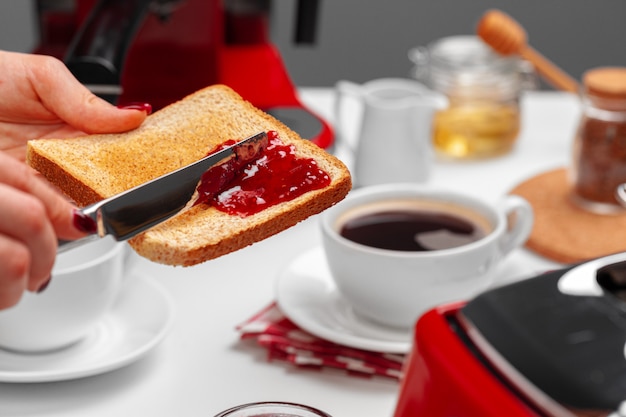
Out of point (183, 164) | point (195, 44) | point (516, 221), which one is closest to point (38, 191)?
point (183, 164)

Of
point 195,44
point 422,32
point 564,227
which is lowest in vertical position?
point 422,32

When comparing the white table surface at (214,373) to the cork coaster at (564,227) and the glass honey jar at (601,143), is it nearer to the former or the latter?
the cork coaster at (564,227)

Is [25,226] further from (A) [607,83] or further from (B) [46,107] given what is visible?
(A) [607,83]

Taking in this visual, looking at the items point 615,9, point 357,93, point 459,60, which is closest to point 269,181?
point 357,93

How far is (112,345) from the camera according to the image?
922mm

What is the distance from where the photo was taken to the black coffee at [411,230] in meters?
0.97

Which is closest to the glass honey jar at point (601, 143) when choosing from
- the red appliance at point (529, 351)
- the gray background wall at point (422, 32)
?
the red appliance at point (529, 351)

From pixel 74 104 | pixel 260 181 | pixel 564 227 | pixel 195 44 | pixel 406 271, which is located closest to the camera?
pixel 260 181

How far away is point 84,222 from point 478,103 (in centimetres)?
92

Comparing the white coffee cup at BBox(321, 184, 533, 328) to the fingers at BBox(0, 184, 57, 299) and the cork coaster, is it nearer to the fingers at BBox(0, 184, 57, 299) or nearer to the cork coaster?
the cork coaster

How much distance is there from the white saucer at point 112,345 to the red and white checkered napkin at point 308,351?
81mm

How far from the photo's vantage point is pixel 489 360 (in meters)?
0.59

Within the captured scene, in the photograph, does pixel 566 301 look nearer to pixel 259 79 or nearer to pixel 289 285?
pixel 289 285

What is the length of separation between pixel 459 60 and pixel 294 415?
0.86 metres
